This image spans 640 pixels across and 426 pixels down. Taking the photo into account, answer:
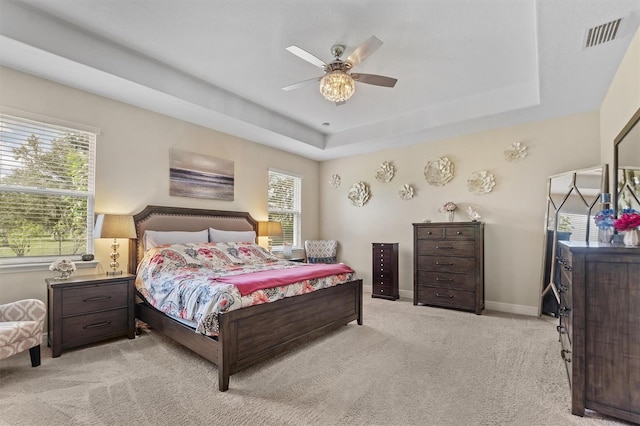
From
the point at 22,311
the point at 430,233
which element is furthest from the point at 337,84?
the point at 22,311

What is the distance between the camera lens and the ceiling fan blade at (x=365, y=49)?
2463 millimetres

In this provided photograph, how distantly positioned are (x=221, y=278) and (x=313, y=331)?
1.11 m

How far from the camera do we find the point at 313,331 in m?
3.28

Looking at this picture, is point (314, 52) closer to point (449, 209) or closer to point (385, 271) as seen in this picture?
point (449, 209)

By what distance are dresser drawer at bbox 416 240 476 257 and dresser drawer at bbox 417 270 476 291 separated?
0.30 m

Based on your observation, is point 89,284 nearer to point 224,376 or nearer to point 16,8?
Answer: point 224,376

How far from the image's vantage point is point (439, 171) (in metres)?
5.29

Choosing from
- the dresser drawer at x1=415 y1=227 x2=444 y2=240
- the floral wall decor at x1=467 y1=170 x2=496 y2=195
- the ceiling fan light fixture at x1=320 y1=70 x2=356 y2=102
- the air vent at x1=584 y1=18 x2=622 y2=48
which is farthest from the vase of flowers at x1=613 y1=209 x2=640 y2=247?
the floral wall decor at x1=467 y1=170 x2=496 y2=195

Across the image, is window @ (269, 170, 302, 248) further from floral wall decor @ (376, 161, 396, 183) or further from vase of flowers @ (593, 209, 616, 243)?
vase of flowers @ (593, 209, 616, 243)

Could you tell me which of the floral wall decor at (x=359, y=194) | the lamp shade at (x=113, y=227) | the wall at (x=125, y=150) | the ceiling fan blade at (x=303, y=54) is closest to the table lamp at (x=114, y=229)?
the lamp shade at (x=113, y=227)

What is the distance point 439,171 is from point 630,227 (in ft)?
10.8

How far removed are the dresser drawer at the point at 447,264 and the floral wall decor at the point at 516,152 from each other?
1.59 metres

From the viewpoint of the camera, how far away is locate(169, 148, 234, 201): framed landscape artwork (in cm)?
441

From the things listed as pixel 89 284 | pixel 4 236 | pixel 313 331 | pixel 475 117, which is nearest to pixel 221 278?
pixel 313 331
